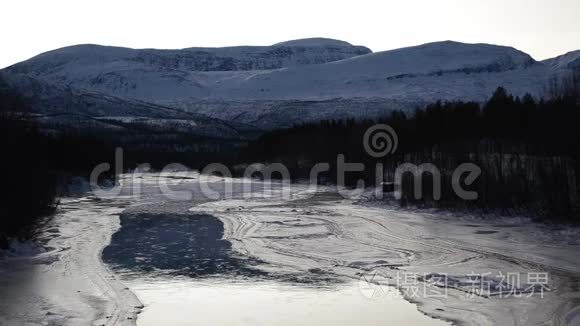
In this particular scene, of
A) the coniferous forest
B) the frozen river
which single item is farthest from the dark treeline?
the frozen river

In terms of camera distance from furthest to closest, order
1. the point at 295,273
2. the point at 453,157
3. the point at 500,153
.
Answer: the point at 453,157, the point at 500,153, the point at 295,273

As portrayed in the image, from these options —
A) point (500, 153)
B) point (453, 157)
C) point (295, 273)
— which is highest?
point (500, 153)

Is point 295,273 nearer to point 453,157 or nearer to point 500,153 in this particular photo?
point 500,153

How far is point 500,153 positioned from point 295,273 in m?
27.9

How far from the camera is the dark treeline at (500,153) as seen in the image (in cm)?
3736

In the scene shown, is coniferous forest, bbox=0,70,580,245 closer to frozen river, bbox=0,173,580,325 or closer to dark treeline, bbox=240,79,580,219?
dark treeline, bbox=240,79,580,219

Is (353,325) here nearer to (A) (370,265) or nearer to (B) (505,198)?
(A) (370,265)

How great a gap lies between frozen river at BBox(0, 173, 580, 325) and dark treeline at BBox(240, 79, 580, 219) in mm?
2769

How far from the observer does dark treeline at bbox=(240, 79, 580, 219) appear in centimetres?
3736

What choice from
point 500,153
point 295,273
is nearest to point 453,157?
point 500,153

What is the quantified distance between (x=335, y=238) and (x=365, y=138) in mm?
57637

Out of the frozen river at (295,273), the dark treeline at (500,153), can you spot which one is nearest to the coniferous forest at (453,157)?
the dark treeline at (500,153)

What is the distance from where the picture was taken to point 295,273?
69.8ft

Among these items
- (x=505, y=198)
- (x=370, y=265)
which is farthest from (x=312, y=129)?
(x=370, y=265)
